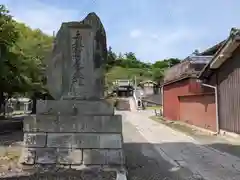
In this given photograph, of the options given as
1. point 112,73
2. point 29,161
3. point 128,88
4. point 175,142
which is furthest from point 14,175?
point 112,73

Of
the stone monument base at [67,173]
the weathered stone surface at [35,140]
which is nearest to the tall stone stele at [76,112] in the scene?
the weathered stone surface at [35,140]

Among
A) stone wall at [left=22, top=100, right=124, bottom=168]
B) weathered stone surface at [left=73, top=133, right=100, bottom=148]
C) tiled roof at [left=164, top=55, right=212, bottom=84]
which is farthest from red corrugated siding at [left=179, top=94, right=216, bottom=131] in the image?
weathered stone surface at [left=73, top=133, right=100, bottom=148]

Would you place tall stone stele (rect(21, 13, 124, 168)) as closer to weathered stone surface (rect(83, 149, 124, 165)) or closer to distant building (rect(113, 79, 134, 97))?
weathered stone surface (rect(83, 149, 124, 165))

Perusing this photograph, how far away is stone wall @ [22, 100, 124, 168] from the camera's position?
845 cm

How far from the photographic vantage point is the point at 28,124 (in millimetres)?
8609

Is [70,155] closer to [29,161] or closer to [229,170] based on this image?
[29,161]

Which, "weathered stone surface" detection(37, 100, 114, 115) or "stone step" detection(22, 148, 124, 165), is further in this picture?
"weathered stone surface" detection(37, 100, 114, 115)

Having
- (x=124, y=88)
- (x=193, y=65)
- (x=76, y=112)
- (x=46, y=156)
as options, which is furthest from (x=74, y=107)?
(x=124, y=88)

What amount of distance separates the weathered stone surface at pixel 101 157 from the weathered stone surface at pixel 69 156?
0.14m

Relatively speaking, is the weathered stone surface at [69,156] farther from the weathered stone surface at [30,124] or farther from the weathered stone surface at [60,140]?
the weathered stone surface at [30,124]

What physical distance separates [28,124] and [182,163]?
179 inches

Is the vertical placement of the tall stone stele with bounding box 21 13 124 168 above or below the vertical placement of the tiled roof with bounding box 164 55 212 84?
below

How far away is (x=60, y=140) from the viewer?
27.9 ft

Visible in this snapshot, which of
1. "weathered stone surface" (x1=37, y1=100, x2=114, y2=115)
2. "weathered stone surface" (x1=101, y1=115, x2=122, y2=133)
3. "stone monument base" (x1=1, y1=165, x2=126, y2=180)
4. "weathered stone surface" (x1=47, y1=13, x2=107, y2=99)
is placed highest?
"weathered stone surface" (x1=47, y1=13, x2=107, y2=99)
